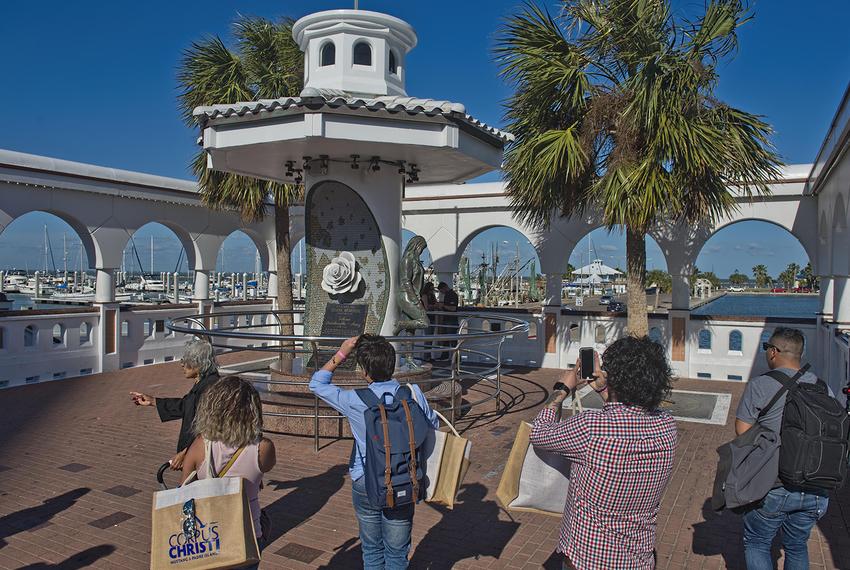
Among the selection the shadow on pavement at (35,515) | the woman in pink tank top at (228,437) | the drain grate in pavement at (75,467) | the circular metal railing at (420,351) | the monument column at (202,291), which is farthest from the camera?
the monument column at (202,291)

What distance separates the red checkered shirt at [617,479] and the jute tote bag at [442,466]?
771mm

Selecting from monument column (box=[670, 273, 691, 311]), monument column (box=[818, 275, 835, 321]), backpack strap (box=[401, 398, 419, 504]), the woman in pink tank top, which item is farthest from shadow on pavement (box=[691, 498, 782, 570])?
monument column (box=[818, 275, 835, 321])

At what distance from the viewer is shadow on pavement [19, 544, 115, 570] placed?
14.5ft

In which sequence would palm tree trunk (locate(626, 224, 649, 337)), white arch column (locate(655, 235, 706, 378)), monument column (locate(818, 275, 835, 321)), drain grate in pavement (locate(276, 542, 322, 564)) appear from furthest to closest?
white arch column (locate(655, 235, 706, 378)) → monument column (locate(818, 275, 835, 321)) → palm tree trunk (locate(626, 224, 649, 337)) → drain grate in pavement (locate(276, 542, 322, 564))

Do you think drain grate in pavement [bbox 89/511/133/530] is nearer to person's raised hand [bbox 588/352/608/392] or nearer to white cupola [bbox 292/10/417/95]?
person's raised hand [bbox 588/352/608/392]

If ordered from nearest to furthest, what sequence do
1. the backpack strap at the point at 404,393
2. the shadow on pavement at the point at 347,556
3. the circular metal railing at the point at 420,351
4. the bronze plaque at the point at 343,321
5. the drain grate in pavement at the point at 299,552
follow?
the backpack strap at the point at 404,393, the shadow on pavement at the point at 347,556, the drain grate in pavement at the point at 299,552, the circular metal railing at the point at 420,351, the bronze plaque at the point at 343,321

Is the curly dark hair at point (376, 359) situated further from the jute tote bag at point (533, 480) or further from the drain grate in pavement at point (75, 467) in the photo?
the drain grate in pavement at point (75, 467)

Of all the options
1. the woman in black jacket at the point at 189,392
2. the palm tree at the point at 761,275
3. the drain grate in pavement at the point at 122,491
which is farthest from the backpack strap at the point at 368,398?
the palm tree at the point at 761,275

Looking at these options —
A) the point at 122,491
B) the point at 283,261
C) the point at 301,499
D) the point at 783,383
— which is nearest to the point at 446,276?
the point at 283,261

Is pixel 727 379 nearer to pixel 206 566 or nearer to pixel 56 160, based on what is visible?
pixel 206 566

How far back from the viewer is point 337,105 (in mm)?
7363

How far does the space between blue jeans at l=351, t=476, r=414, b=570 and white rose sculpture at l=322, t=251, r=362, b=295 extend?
5730 mm

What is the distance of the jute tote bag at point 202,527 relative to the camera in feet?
9.01

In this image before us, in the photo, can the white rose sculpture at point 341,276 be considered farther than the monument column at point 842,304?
No
